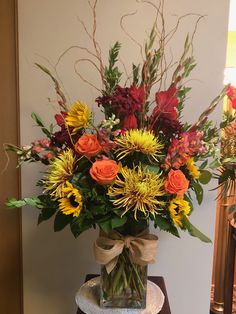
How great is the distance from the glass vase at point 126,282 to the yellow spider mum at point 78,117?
31 cm

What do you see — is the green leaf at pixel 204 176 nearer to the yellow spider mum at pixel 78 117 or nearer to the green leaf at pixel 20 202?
the yellow spider mum at pixel 78 117

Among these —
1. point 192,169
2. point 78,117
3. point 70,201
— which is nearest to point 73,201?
point 70,201

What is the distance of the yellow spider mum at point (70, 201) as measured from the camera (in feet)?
2.64

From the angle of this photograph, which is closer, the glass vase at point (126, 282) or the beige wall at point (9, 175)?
the glass vase at point (126, 282)

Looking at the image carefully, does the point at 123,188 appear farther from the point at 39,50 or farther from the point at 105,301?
the point at 39,50

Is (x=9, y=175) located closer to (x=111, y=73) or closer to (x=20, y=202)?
(x=20, y=202)

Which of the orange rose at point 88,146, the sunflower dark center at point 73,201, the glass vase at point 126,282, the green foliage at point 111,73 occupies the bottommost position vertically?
the glass vase at point 126,282

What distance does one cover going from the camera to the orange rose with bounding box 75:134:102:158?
2.65 feet

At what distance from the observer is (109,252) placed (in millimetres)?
892

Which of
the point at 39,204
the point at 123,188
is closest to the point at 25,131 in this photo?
the point at 39,204

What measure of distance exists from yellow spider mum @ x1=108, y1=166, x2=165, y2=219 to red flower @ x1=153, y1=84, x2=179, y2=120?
0.16m

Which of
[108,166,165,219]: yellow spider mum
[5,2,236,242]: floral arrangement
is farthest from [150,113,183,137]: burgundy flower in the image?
[108,166,165,219]: yellow spider mum

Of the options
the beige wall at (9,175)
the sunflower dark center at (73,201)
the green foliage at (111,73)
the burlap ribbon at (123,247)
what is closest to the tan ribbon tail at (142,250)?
the burlap ribbon at (123,247)

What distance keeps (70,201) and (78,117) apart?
0.21 metres
